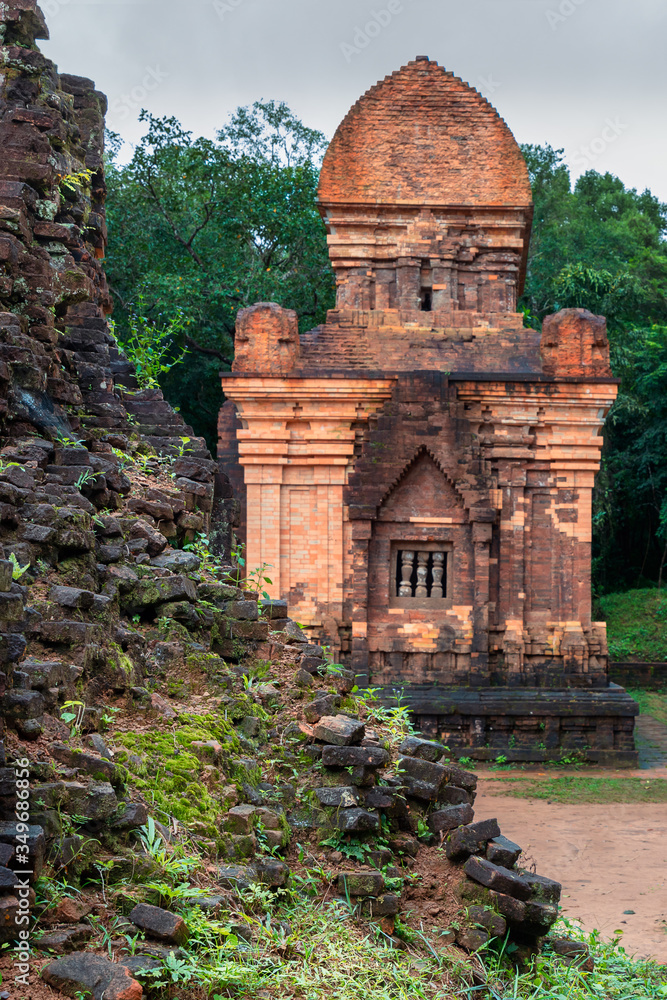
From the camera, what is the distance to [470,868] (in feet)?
18.0

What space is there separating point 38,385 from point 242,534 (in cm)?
773

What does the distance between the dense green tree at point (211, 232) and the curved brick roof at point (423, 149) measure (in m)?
6.79

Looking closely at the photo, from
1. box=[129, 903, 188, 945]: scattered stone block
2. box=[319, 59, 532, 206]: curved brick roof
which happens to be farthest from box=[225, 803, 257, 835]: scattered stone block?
box=[319, 59, 532, 206]: curved brick roof

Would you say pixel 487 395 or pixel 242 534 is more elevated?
pixel 487 395

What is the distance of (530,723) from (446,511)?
3222mm

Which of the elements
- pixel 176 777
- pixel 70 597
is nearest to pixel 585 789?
pixel 176 777

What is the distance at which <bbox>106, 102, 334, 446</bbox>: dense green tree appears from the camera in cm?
2294

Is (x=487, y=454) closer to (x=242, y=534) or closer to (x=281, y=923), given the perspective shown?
(x=242, y=534)

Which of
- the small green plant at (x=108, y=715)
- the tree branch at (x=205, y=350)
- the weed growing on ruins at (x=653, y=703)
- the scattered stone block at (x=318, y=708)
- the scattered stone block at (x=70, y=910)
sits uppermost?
the tree branch at (x=205, y=350)

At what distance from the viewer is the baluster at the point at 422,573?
14023 mm

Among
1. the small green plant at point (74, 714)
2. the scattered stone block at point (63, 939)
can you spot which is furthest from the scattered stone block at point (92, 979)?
the small green plant at point (74, 714)

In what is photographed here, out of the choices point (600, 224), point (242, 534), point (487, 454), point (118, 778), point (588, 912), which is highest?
point (600, 224)

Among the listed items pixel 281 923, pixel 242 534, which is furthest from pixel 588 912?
pixel 242 534

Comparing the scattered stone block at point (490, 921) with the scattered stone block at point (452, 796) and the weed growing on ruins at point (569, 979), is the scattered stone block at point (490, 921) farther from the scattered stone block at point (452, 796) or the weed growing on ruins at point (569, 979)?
the scattered stone block at point (452, 796)
